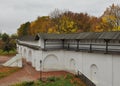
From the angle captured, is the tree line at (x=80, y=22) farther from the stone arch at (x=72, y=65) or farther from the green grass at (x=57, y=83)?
the green grass at (x=57, y=83)

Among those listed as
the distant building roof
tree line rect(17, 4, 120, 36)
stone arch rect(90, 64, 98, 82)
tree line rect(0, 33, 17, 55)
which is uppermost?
tree line rect(17, 4, 120, 36)

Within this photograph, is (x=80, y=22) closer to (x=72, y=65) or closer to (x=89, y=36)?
(x=72, y=65)

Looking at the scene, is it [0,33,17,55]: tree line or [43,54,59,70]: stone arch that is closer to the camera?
[43,54,59,70]: stone arch

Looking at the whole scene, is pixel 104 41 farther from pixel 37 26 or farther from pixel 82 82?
pixel 37 26

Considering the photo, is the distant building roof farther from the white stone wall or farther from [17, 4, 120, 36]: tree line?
[17, 4, 120, 36]: tree line

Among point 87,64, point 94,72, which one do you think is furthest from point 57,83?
point 87,64

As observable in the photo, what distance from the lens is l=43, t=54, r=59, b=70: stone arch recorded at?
3221cm

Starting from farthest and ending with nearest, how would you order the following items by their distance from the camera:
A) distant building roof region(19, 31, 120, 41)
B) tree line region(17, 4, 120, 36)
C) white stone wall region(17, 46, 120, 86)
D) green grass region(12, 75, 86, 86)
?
tree line region(17, 4, 120, 36) < green grass region(12, 75, 86, 86) < distant building roof region(19, 31, 120, 41) < white stone wall region(17, 46, 120, 86)

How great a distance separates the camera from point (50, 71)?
32.3m

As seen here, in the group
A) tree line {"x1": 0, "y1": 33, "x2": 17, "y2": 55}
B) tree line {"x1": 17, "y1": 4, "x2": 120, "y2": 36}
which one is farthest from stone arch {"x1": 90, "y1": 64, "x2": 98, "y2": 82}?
tree line {"x1": 0, "y1": 33, "x2": 17, "y2": 55}

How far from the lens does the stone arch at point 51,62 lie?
32.2m

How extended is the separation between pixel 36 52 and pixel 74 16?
1350 inches

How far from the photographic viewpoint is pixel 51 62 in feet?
107

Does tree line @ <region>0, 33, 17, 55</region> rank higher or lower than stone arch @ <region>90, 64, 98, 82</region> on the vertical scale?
higher
